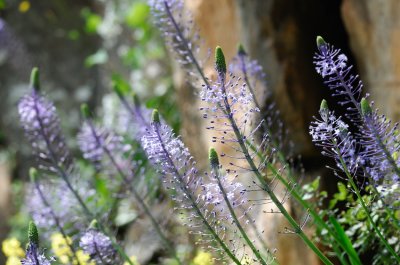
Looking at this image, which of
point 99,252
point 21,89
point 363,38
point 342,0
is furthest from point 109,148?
point 21,89

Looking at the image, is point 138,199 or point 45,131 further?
point 138,199

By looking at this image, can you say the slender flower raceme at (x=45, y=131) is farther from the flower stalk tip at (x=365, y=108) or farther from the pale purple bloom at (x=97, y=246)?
the flower stalk tip at (x=365, y=108)

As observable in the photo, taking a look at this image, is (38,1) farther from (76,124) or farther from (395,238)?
(395,238)

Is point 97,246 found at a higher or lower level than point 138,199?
lower

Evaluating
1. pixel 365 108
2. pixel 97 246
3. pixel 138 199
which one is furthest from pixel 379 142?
pixel 138 199

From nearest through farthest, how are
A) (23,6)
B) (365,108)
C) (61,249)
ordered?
1. (365,108)
2. (61,249)
3. (23,6)

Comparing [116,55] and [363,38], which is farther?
[116,55]

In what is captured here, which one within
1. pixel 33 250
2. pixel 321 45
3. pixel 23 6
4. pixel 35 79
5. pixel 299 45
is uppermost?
pixel 23 6

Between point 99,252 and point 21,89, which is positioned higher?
point 21,89

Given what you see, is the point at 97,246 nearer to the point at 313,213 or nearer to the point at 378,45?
the point at 313,213
